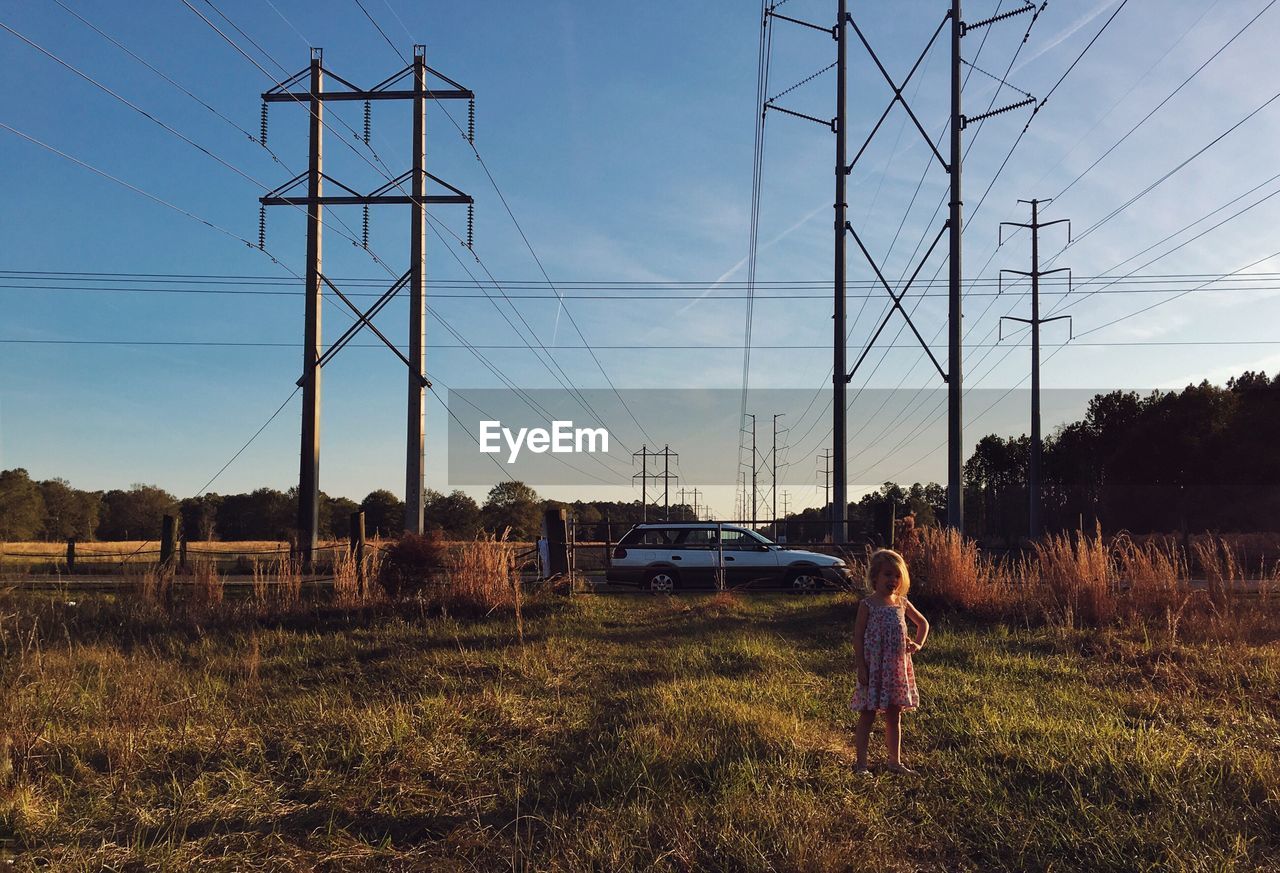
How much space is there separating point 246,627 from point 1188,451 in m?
44.6

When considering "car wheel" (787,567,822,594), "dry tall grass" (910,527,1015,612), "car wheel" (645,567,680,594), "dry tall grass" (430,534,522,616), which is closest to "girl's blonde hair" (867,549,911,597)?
"dry tall grass" (910,527,1015,612)

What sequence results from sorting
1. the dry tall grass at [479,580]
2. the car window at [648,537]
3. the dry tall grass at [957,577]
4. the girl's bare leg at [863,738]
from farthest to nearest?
the car window at [648,537], the dry tall grass at [479,580], the dry tall grass at [957,577], the girl's bare leg at [863,738]

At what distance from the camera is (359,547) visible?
15016mm

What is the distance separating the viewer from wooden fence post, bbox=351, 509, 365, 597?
13961 mm

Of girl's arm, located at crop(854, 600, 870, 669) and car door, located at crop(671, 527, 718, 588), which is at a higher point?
girl's arm, located at crop(854, 600, 870, 669)

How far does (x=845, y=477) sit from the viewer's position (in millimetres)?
20156

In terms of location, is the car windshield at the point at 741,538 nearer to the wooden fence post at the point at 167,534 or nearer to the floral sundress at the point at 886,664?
the floral sundress at the point at 886,664

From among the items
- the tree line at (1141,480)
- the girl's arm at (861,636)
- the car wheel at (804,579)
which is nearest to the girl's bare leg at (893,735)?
the girl's arm at (861,636)

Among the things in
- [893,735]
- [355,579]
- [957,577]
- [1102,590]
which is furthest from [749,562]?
[893,735]

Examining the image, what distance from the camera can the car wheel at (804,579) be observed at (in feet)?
60.3

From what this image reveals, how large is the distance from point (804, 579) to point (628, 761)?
45.8 ft

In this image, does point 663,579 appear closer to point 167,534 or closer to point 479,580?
point 479,580

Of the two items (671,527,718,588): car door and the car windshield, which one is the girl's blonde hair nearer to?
(671,527,718,588): car door

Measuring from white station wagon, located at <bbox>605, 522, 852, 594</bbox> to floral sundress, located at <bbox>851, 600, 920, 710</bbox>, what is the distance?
510 inches
